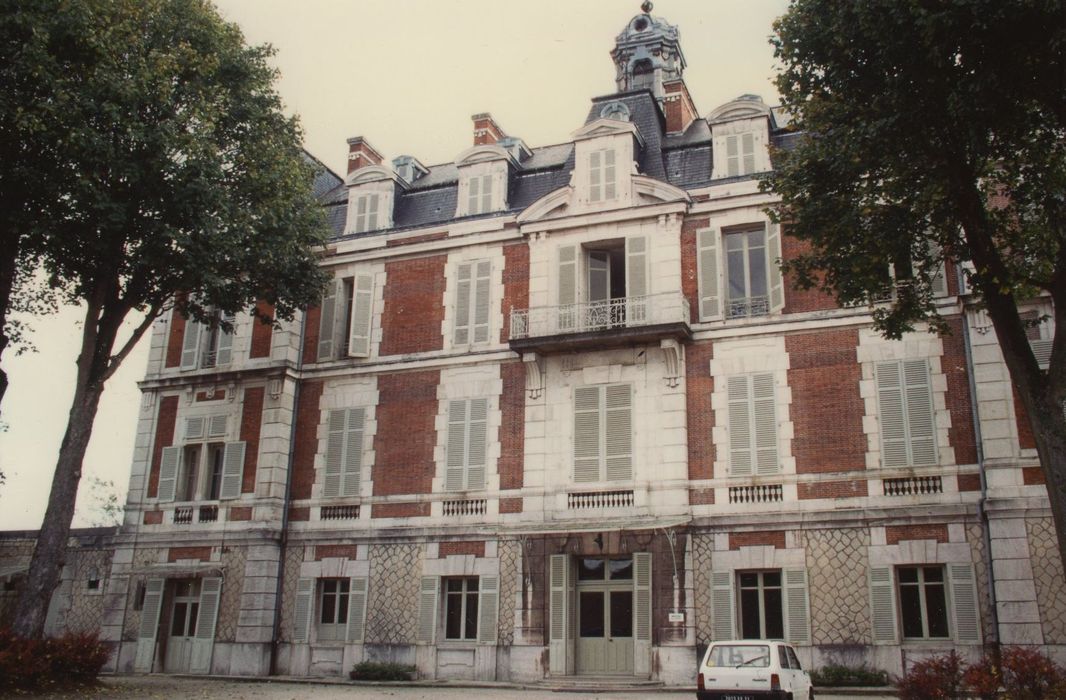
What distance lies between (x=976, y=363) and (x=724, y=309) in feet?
17.4

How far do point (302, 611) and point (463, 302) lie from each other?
27.3 feet

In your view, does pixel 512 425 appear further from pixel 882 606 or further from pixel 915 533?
pixel 915 533

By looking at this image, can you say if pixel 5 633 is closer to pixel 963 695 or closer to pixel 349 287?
pixel 349 287

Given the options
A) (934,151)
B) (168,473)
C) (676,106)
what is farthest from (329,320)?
(934,151)

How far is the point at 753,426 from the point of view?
20.9 meters

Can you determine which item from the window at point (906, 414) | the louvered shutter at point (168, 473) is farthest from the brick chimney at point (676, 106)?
the louvered shutter at point (168, 473)

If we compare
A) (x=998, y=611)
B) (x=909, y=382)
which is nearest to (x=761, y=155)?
(x=909, y=382)

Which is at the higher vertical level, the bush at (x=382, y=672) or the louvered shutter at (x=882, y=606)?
the louvered shutter at (x=882, y=606)

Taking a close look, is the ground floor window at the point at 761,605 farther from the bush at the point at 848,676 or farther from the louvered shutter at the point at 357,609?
the louvered shutter at the point at 357,609

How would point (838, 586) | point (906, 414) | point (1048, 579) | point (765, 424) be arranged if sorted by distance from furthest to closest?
point (765, 424) < point (906, 414) < point (838, 586) < point (1048, 579)

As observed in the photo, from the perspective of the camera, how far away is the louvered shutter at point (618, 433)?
21578 mm

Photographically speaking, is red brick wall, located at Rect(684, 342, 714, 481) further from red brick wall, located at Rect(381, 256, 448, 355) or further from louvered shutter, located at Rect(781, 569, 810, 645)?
red brick wall, located at Rect(381, 256, 448, 355)

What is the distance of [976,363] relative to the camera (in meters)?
19.0

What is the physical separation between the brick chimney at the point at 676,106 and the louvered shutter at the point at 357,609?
14.0 m
